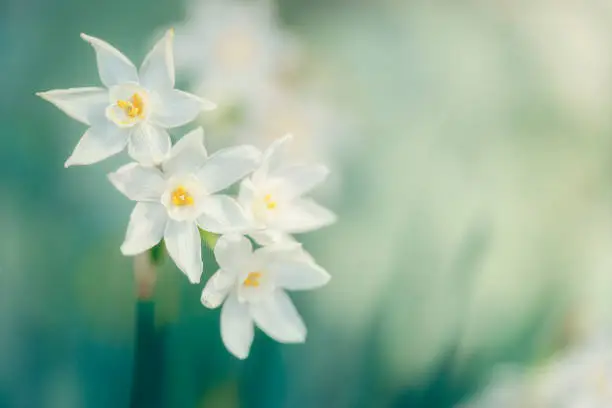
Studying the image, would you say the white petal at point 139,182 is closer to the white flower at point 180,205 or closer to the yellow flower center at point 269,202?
the white flower at point 180,205

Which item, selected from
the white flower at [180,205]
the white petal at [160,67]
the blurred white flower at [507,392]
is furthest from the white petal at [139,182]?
the blurred white flower at [507,392]

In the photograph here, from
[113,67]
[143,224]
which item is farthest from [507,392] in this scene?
[113,67]

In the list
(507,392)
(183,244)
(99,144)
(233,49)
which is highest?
(233,49)

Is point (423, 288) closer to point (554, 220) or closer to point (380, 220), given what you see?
point (380, 220)

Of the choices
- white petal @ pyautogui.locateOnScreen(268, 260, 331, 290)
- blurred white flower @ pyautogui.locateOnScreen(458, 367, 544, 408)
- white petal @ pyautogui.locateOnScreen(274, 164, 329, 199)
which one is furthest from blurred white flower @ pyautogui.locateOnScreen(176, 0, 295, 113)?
blurred white flower @ pyautogui.locateOnScreen(458, 367, 544, 408)

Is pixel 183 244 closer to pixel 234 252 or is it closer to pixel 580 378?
pixel 234 252

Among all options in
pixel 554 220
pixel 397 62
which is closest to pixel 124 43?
pixel 397 62

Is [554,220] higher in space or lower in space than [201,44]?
lower
